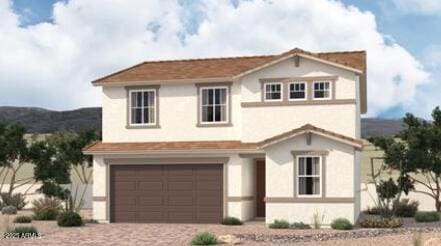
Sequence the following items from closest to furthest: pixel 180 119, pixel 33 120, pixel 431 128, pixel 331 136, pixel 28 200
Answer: pixel 331 136 < pixel 180 119 < pixel 431 128 < pixel 28 200 < pixel 33 120

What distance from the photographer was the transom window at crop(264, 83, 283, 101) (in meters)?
31.3

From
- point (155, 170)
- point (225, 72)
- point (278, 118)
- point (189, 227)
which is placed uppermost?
point (225, 72)

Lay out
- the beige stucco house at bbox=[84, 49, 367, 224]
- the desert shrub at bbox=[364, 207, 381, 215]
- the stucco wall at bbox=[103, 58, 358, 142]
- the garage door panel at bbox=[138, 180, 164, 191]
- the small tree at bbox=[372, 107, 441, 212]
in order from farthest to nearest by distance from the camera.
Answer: the desert shrub at bbox=[364, 207, 381, 215] → the small tree at bbox=[372, 107, 441, 212] → the garage door panel at bbox=[138, 180, 164, 191] → the stucco wall at bbox=[103, 58, 358, 142] → the beige stucco house at bbox=[84, 49, 367, 224]

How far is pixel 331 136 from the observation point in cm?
2889

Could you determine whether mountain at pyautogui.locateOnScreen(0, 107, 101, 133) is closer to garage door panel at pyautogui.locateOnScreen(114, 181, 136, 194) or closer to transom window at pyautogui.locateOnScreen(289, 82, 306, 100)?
garage door panel at pyautogui.locateOnScreen(114, 181, 136, 194)

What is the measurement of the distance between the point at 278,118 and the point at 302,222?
4374 mm

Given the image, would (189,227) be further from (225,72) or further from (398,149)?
(398,149)

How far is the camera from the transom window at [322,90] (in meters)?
30.7

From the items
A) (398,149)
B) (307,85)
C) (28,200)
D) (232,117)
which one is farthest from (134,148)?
(28,200)

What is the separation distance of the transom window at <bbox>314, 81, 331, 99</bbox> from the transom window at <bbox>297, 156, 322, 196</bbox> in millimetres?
2808

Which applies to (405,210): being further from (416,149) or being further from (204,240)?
(204,240)

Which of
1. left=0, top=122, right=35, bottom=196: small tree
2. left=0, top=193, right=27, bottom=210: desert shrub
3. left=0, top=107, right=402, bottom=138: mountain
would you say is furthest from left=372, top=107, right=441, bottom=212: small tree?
left=0, top=107, right=402, bottom=138: mountain

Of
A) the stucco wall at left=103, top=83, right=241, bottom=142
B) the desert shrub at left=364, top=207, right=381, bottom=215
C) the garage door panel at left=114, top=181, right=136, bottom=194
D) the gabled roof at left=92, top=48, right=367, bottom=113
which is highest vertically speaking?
the gabled roof at left=92, top=48, right=367, bottom=113

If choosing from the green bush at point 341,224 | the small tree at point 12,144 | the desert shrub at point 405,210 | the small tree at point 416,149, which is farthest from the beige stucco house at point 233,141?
the small tree at point 12,144
